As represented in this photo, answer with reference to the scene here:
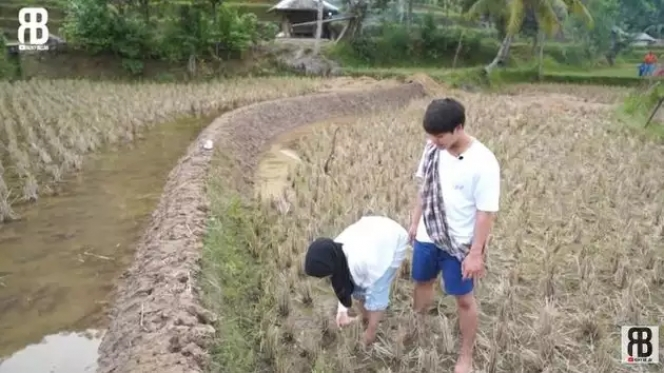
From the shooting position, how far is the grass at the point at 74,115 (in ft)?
20.7

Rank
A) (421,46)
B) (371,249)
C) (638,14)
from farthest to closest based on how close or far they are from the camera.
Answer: (638,14) → (421,46) → (371,249)

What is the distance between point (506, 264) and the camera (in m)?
4.04

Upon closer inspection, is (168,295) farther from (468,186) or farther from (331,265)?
(468,186)

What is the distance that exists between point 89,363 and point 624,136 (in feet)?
27.2

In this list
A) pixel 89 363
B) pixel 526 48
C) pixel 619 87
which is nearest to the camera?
pixel 89 363

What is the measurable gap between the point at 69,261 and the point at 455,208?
2.84 meters

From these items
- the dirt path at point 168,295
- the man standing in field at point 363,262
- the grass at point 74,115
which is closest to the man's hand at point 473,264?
the man standing in field at point 363,262

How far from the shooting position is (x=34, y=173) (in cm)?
634

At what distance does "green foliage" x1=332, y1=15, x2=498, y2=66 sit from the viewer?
2261 cm

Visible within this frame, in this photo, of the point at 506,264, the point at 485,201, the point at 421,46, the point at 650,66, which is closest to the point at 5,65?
the point at 421,46

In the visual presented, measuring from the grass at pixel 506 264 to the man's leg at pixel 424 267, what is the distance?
0.56ft

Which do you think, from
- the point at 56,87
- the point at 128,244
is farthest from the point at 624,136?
the point at 56,87

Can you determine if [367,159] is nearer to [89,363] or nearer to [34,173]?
[34,173]

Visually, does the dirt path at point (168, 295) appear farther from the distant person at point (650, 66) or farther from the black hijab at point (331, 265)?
the distant person at point (650, 66)
